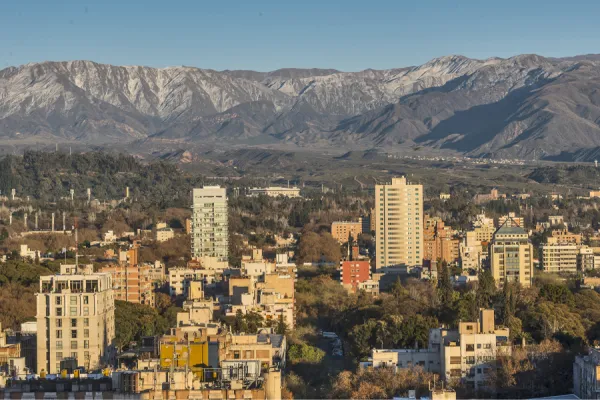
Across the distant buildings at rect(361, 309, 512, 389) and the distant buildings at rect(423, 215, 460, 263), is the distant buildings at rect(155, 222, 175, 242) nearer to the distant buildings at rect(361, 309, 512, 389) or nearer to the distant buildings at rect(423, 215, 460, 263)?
the distant buildings at rect(423, 215, 460, 263)

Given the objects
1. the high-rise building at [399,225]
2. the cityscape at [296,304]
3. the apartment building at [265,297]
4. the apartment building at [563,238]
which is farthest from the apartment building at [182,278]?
the apartment building at [563,238]

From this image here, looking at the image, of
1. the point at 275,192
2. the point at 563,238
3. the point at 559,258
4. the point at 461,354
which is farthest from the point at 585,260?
the point at 275,192

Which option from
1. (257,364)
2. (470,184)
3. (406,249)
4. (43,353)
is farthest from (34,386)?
(470,184)

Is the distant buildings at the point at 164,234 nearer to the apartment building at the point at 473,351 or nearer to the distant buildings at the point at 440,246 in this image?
the distant buildings at the point at 440,246

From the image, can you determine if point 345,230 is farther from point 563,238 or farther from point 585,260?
point 585,260

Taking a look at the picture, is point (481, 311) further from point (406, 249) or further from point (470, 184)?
point (470, 184)
